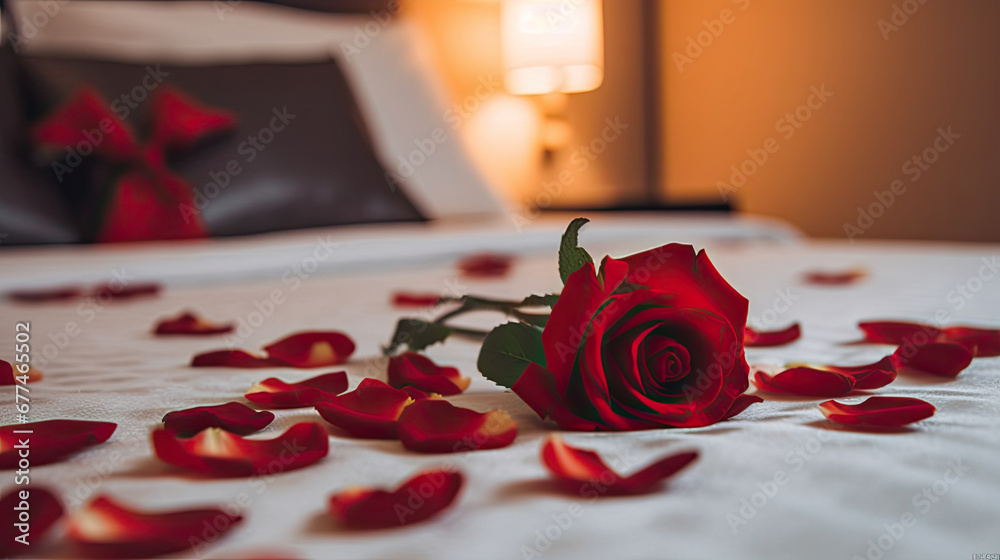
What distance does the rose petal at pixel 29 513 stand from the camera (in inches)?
13.4

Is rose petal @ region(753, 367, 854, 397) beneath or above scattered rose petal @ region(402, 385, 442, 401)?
beneath

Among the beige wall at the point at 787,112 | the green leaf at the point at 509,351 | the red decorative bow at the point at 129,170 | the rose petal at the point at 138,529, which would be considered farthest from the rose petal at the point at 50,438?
the beige wall at the point at 787,112

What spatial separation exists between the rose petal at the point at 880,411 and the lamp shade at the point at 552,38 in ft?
9.02

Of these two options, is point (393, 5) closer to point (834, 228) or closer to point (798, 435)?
point (834, 228)

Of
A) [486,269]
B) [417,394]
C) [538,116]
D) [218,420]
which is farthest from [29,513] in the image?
[538,116]

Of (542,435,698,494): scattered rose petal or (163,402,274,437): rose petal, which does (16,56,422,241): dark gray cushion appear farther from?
(542,435,698,494): scattered rose petal

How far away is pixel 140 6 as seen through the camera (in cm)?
236

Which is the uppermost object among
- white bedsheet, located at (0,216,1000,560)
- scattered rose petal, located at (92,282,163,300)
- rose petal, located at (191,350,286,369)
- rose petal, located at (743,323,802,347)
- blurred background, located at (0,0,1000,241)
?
blurred background, located at (0,0,1000,241)

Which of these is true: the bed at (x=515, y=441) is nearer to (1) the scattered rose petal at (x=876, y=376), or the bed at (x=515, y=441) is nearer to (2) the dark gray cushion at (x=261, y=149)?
(1) the scattered rose petal at (x=876, y=376)

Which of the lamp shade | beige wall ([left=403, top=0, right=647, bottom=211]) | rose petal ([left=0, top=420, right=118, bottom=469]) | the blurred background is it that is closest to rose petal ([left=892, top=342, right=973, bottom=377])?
rose petal ([left=0, top=420, right=118, bottom=469])

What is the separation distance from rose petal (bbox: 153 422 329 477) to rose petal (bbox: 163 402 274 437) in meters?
0.02

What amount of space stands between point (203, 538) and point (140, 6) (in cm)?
235

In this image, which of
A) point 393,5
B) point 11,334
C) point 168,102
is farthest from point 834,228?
point 11,334

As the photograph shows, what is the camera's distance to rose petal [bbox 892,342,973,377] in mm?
647
